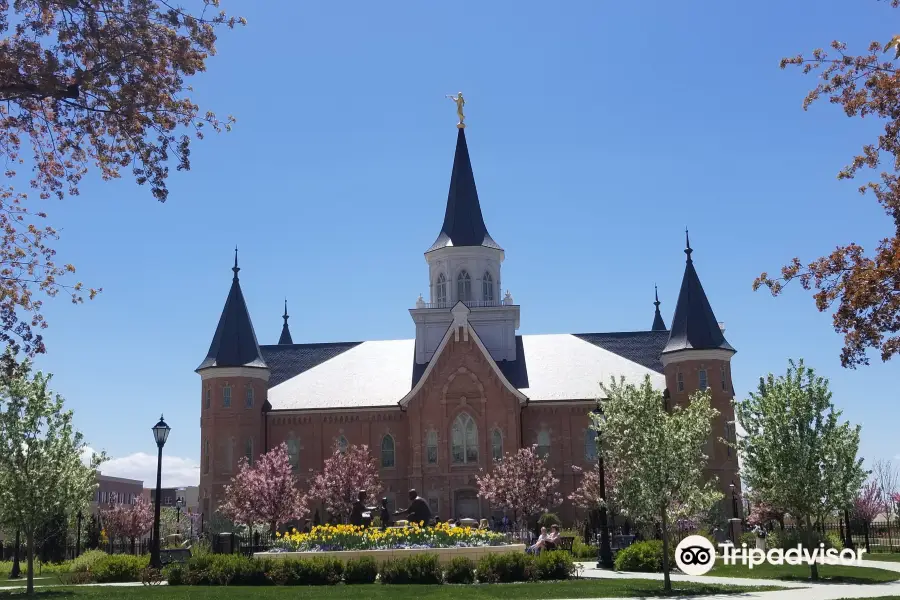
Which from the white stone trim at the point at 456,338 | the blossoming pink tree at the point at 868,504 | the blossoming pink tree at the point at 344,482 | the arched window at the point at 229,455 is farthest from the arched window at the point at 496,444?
the blossoming pink tree at the point at 868,504

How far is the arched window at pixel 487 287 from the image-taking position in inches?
2470

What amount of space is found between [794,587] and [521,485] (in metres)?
26.6

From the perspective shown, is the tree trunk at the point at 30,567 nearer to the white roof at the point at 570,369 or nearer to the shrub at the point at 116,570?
the shrub at the point at 116,570

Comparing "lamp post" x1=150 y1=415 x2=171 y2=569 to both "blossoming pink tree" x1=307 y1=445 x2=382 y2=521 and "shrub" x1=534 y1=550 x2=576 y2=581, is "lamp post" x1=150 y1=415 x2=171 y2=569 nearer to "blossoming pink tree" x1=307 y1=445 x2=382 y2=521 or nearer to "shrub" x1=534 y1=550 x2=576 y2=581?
"shrub" x1=534 y1=550 x2=576 y2=581

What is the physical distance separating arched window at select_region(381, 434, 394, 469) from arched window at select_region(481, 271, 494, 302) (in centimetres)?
1173

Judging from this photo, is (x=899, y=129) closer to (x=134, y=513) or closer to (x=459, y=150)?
(x=459, y=150)

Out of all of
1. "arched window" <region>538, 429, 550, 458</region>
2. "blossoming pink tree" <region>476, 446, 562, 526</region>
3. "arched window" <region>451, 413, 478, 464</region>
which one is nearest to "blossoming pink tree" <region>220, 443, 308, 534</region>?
"blossoming pink tree" <region>476, 446, 562, 526</region>

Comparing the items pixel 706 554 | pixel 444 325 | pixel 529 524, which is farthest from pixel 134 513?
pixel 706 554

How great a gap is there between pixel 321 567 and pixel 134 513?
43.4 metres

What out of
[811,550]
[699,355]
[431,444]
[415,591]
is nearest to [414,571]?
[415,591]

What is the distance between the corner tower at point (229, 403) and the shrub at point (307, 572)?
3115 cm

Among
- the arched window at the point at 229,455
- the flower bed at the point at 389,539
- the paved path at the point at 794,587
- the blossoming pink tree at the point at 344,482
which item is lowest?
the paved path at the point at 794,587

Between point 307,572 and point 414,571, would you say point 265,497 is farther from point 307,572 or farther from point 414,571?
point 414,571

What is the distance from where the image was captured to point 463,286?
6291cm
